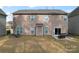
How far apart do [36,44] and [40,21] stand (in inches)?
19.3

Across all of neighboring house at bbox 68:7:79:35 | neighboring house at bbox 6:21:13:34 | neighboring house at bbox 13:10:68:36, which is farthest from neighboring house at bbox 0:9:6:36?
neighboring house at bbox 68:7:79:35

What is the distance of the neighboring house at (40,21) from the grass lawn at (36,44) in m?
0.15

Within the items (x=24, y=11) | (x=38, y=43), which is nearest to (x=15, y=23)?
(x=24, y=11)

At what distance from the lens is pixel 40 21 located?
458 centimetres

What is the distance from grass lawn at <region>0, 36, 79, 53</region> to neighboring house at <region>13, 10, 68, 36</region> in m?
0.15

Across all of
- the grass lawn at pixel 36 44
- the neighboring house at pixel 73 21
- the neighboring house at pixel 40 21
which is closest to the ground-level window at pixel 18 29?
the neighboring house at pixel 40 21

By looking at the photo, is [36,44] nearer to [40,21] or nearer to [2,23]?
[40,21]

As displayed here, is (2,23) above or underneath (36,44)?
above

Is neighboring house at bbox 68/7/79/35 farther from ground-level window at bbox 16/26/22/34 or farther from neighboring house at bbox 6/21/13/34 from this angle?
neighboring house at bbox 6/21/13/34

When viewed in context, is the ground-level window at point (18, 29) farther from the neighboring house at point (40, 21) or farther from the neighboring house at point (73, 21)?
the neighboring house at point (73, 21)

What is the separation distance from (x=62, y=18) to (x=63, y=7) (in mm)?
238

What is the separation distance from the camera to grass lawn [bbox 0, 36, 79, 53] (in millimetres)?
4496

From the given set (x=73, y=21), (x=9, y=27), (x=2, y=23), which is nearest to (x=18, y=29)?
(x=9, y=27)

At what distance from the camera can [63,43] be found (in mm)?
4605
